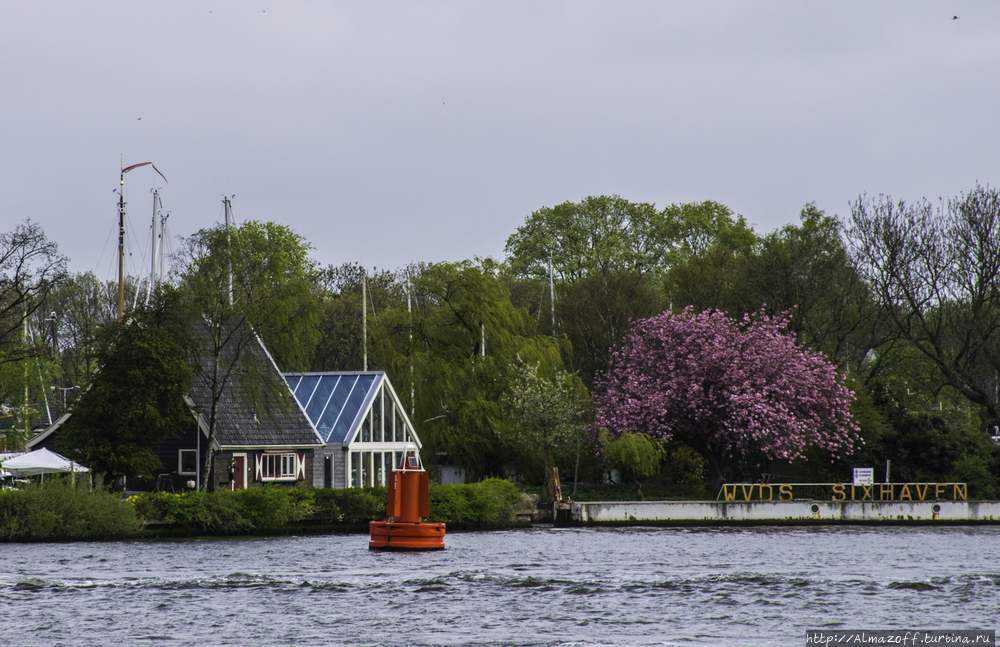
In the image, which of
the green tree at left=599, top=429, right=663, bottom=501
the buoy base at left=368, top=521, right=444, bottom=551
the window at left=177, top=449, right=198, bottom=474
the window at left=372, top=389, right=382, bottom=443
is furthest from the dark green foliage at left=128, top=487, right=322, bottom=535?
the green tree at left=599, top=429, right=663, bottom=501

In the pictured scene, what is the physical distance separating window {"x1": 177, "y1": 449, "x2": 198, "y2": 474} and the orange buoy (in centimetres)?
1471

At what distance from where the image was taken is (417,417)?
2295 inches

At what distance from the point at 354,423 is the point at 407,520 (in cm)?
1843

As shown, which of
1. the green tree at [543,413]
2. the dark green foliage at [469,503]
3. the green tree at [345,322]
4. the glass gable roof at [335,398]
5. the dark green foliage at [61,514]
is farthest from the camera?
the green tree at [345,322]

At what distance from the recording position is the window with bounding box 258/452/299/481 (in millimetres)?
50125

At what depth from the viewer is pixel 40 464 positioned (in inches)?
1619

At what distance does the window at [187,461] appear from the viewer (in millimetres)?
48281

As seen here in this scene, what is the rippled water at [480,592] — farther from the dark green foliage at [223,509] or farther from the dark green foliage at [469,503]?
the dark green foliage at [469,503]

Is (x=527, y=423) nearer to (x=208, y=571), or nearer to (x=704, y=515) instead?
(x=704, y=515)

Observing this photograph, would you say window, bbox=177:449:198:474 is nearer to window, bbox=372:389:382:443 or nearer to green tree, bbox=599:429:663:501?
window, bbox=372:389:382:443

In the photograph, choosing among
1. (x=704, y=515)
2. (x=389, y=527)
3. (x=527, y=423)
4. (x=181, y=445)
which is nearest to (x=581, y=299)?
(x=527, y=423)

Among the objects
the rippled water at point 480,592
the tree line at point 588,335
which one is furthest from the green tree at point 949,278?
the rippled water at point 480,592

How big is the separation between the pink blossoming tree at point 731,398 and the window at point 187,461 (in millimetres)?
17349

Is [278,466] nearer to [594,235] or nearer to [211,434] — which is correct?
[211,434]
